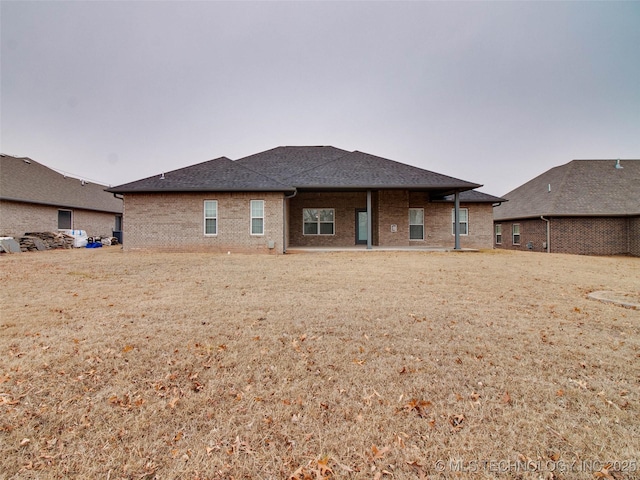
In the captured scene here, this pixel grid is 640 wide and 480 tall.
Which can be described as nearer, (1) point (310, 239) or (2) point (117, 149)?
(1) point (310, 239)

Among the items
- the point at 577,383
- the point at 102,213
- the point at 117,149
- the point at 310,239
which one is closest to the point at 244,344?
the point at 577,383

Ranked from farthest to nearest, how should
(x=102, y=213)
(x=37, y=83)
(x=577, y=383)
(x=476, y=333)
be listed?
(x=102, y=213)
(x=37, y=83)
(x=476, y=333)
(x=577, y=383)

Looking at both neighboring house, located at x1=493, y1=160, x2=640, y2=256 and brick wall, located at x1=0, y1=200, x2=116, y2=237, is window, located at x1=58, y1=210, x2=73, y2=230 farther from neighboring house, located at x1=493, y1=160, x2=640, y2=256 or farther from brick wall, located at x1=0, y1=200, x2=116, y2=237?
neighboring house, located at x1=493, y1=160, x2=640, y2=256

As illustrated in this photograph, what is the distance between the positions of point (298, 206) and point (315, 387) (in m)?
16.1

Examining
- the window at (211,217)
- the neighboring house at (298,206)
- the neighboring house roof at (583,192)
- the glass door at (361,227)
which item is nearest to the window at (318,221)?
the neighboring house at (298,206)

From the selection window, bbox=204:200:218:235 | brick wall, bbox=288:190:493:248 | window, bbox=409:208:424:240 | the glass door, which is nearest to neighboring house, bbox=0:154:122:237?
window, bbox=204:200:218:235

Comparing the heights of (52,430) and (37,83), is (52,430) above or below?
below

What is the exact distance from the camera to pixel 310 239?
61.4ft

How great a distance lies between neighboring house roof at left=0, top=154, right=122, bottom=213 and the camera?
18047 millimetres

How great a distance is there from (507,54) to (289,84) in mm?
13820

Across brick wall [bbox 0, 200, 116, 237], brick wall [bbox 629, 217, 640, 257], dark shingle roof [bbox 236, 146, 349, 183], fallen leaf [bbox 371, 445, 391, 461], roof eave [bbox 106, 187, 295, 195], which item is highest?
dark shingle roof [bbox 236, 146, 349, 183]

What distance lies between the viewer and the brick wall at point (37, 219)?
17000mm

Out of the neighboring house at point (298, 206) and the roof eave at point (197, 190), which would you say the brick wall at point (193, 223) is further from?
the roof eave at point (197, 190)

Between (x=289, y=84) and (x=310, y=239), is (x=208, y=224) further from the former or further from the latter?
(x=289, y=84)
